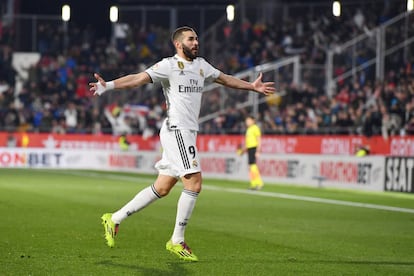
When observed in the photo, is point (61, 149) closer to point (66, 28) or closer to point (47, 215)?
point (66, 28)

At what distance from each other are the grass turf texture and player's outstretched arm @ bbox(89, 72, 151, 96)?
181cm

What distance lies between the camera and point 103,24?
5375 centimetres

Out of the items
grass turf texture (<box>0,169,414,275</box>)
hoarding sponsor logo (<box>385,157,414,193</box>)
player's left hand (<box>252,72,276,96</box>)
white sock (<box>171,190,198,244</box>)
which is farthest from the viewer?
hoarding sponsor logo (<box>385,157,414,193</box>)

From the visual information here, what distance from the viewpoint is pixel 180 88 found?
10.9 metres

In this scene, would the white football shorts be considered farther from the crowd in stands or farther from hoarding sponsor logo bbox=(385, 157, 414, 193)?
the crowd in stands

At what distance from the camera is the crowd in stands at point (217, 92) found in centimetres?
3269

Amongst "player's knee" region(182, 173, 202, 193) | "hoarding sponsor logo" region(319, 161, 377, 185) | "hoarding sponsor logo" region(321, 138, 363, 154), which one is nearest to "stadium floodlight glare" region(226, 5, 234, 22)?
"hoarding sponsor logo" region(321, 138, 363, 154)

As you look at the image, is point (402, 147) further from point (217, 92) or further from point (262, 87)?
point (262, 87)

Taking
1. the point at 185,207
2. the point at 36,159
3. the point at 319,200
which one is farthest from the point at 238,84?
the point at 36,159

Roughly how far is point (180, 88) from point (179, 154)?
0.75m

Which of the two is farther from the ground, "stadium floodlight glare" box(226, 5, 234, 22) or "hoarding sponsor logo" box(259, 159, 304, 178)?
"stadium floodlight glare" box(226, 5, 234, 22)

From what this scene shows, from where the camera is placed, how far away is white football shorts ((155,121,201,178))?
1073 centimetres

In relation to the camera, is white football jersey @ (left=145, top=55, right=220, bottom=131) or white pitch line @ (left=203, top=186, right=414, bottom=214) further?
white pitch line @ (left=203, top=186, right=414, bottom=214)

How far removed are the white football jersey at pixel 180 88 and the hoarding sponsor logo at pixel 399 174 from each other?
15434 mm
